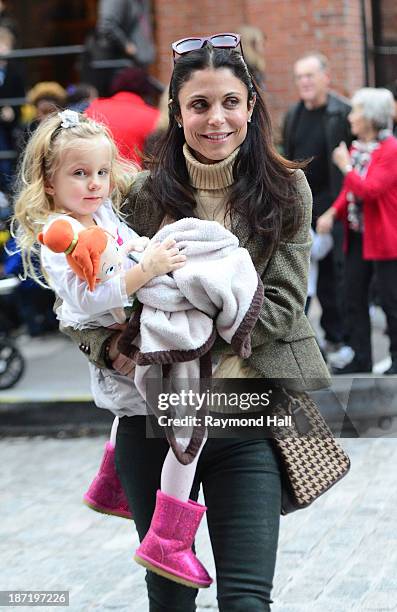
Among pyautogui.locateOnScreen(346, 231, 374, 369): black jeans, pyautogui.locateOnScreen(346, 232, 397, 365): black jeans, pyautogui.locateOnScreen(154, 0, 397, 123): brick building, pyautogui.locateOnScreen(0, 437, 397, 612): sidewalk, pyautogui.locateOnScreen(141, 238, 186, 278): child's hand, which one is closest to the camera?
pyautogui.locateOnScreen(141, 238, 186, 278): child's hand

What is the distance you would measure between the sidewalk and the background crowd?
1223 mm

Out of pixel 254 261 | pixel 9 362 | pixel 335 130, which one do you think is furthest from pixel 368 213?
pixel 254 261

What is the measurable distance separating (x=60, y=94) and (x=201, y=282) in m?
7.33

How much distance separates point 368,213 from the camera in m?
7.70

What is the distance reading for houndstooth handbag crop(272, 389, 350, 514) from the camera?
307 cm

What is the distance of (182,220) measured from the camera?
295 centimetres

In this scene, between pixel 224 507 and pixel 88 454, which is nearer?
pixel 224 507

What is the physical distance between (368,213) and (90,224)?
481cm

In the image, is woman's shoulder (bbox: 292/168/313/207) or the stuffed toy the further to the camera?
woman's shoulder (bbox: 292/168/313/207)

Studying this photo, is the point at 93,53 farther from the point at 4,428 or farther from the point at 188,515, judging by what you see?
the point at 188,515

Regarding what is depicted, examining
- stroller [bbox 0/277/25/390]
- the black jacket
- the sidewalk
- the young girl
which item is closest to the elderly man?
the black jacket

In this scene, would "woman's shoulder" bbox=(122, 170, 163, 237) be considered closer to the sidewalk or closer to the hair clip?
the hair clip

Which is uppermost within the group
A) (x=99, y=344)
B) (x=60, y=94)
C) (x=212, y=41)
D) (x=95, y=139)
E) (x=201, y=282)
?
(x=212, y=41)

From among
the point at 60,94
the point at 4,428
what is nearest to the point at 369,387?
the point at 4,428
